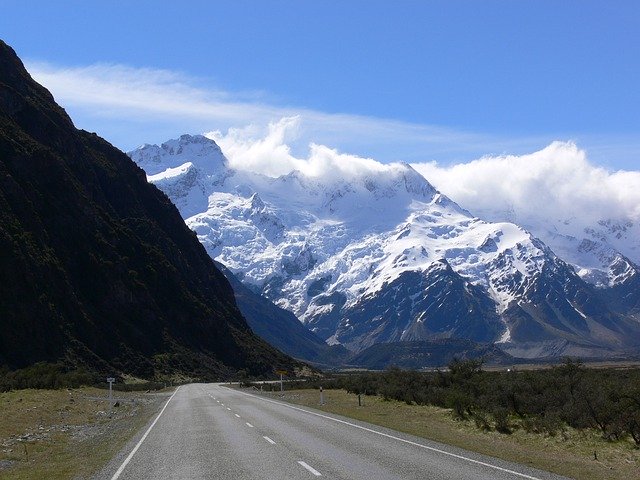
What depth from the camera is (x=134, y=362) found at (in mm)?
98125

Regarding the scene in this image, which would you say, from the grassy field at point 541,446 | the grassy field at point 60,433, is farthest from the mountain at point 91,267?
the grassy field at point 541,446

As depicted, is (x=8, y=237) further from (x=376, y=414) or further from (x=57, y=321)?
(x=376, y=414)

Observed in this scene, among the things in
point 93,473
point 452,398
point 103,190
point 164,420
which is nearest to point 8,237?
point 103,190

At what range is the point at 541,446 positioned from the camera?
2397cm

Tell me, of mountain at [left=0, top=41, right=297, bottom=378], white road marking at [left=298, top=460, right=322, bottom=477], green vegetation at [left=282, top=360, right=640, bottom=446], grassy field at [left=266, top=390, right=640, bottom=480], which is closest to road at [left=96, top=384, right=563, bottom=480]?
white road marking at [left=298, top=460, right=322, bottom=477]

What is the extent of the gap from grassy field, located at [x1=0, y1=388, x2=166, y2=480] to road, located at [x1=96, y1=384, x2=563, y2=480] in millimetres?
1174

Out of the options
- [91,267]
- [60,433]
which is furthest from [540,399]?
[91,267]

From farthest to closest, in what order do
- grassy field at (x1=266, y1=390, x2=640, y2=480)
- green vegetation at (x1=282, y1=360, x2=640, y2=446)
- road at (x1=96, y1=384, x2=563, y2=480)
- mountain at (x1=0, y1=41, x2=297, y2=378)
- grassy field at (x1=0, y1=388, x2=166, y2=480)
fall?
mountain at (x1=0, y1=41, x2=297, y2=378) → green vegetation at (x1=282, y1=360, x2=640, y2=446) → grassy field at (x1=0, y1=388, x2=166, y2=480) → grassy field at (x1=266, y1=390, x2=640, y2=480) → road at (x1=96, y1=384, x2=563, y2=480)

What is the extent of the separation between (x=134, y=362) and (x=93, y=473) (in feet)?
270

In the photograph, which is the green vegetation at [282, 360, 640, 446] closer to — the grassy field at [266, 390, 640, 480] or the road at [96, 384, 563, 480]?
the grassy field at [266, 390, 640, 480]

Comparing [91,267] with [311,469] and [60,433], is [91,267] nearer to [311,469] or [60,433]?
[60,433]

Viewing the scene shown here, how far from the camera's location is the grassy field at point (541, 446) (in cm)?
1895

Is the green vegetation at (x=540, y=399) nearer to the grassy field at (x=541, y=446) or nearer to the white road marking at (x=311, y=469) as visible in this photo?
the grassy field at (x=541, y=446)

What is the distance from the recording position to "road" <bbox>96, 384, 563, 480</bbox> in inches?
674
